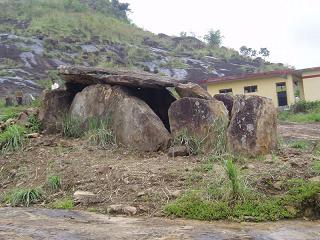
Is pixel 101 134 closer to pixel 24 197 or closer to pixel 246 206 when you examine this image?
pixel 24 197

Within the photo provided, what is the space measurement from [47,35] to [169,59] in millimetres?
9023

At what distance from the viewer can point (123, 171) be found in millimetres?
7449

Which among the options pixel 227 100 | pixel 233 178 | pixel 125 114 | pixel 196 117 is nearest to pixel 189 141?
pixel 196 117

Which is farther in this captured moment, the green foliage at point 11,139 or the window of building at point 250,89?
the window of building at point 250,89

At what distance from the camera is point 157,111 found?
10.2 m

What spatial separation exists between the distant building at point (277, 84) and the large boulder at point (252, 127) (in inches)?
694

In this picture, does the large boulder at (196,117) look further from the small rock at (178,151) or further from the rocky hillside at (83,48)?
the rocky hillside at (83,48)

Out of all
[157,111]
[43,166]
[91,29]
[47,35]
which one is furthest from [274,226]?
[91,29]

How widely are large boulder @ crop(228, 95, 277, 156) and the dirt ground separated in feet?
1.00

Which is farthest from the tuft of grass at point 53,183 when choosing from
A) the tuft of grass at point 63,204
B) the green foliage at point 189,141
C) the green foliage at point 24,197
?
the green foliage at point 189,141

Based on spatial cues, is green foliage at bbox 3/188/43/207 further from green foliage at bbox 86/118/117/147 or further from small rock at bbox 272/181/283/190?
small rock at bbox 272/181/283/190

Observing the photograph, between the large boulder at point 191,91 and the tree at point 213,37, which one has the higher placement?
the tree at point 213,37

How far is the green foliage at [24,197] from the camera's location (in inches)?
267

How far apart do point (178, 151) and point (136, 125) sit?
988 mm
